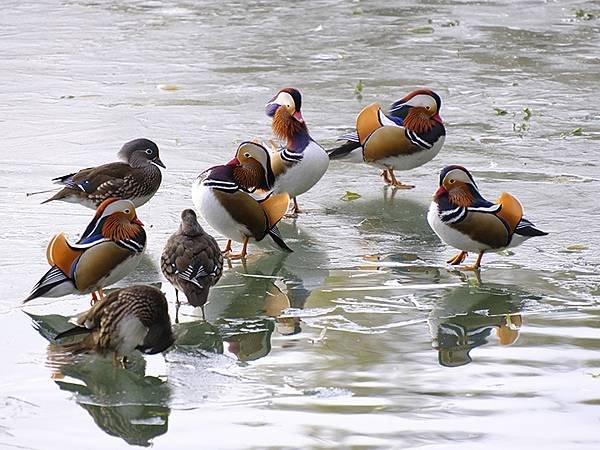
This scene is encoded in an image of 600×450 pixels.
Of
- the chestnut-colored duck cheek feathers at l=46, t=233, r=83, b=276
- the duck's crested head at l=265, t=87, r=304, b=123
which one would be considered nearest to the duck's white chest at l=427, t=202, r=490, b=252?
the duck's crested head at l=265, t=87, r=304, b=123

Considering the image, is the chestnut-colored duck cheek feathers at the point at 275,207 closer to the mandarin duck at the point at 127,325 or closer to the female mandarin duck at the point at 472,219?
the female mandarin duck at the point at 472,219

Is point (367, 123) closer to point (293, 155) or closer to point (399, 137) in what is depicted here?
point (399, 137)

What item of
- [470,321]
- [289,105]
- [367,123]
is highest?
[289,105]

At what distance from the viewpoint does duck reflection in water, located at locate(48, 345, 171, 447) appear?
16.2 ft

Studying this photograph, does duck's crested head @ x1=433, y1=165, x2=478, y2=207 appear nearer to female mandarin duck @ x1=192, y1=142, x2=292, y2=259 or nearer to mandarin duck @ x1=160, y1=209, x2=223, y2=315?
female mandarin duck @ x1=192, y1=142, x2=292, y2=259

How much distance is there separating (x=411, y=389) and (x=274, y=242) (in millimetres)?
2279

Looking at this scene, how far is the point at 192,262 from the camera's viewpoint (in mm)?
6195

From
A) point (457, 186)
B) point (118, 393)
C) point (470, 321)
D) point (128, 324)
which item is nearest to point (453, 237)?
point (457, 186)

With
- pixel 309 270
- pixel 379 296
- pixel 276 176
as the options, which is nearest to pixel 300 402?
pixel 379 296

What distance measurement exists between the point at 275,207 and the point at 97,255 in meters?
1.39

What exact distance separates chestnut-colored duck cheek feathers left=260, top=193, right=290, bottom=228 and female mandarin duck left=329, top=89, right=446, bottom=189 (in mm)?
1537

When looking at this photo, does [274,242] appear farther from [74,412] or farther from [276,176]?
[74,412]

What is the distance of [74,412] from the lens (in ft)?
16.6

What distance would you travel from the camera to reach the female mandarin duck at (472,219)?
694 centimetres
